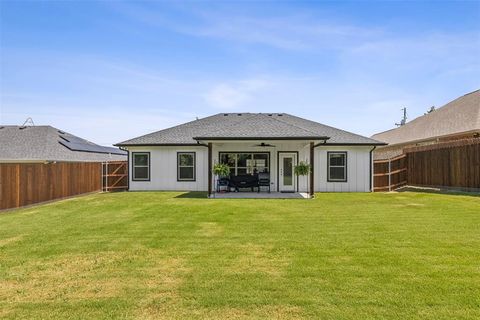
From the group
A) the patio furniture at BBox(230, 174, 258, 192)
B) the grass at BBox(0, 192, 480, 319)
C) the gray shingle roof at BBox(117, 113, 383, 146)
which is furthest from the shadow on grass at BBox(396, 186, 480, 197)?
the patio furniture at BBox(230, 174, 258, 192)

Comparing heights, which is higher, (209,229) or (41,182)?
(41,182)

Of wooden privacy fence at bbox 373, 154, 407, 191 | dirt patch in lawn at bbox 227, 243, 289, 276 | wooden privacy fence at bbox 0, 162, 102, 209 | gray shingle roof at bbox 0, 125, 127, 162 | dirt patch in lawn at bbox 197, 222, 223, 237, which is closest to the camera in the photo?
dirt patch in lawn at bbox 227, 243, 289, 276

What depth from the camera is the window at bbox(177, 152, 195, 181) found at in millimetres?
18078

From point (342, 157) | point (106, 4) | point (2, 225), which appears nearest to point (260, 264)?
point (2, 225)

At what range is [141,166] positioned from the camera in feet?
60.2

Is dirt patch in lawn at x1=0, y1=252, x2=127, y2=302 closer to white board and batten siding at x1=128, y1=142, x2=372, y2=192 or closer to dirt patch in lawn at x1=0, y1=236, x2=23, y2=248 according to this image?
dirt patch in lawn at x1=0, y1=236, x2=23, y2=248

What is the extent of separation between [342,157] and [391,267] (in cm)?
1315

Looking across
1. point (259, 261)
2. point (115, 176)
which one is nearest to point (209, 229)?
point (259, 261)

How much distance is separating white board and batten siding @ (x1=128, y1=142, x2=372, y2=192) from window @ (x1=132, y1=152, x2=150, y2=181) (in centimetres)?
18

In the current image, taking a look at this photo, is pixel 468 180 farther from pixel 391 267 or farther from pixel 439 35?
pixel 391 267

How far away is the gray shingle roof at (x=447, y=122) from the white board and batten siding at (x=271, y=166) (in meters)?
6.37

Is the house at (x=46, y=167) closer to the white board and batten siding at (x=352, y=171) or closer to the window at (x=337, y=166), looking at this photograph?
the white board and batten siding at (x=352, y=171)

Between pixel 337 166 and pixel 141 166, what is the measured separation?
1078 cm

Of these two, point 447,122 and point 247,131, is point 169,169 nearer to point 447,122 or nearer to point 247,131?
point 247,131
